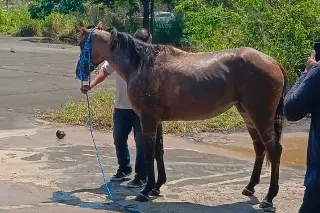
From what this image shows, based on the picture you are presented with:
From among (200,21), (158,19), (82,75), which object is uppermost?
(82,75)

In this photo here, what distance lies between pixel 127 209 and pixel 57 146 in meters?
3.71

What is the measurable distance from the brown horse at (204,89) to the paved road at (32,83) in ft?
17.6

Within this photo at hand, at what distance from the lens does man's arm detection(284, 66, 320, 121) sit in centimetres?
443

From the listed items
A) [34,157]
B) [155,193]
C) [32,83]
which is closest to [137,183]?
[155,193]

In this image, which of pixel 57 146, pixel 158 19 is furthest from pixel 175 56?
pixel 158 19

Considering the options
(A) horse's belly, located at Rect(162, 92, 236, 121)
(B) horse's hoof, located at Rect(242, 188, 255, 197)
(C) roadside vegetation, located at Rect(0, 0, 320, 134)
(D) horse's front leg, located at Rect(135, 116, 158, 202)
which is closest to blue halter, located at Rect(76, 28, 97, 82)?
(D) horse's front leg, located at Rect(135, 116, 158, 202)

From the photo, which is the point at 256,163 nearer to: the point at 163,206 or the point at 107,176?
the point at 163,206

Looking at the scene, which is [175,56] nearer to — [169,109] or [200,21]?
[169,109]

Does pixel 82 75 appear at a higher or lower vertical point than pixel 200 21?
higher

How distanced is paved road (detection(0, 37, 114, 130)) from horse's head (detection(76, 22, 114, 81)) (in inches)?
190

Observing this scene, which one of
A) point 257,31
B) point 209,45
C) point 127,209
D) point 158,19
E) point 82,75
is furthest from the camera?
point 158,19

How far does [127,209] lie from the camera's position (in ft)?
25.7

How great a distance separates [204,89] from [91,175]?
2.20 m

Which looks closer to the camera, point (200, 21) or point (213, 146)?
point (213, 146)
